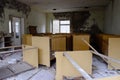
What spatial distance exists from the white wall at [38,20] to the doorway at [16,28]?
887 mm

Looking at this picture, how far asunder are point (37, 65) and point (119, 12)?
430 cm

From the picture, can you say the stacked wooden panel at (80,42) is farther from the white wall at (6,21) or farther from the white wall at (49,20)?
the white wall at (49,20)

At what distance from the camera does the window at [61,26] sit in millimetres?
12234

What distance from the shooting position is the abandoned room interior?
3.53 m

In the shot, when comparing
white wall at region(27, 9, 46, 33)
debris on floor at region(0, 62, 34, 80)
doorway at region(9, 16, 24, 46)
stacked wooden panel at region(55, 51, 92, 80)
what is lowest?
debris on floor at region(0, 62, 34, 80)

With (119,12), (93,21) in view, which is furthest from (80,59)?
(93,21)

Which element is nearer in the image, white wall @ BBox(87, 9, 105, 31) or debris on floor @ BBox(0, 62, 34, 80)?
debris on floor @ BBox(0, 62, 34, 80)

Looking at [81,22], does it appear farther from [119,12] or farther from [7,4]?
[7,4]

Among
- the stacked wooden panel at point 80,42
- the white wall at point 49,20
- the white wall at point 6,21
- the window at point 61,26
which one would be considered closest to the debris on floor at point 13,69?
the stacked wooden panel at point 80,42

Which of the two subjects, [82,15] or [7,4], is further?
[82,15]

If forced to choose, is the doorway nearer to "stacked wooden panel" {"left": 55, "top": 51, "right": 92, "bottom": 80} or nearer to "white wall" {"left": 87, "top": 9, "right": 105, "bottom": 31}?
"stacked wooden panel" {"left": 55, "top": 51, "right": 92, "bottom": 80}

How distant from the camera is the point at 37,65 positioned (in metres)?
4.38

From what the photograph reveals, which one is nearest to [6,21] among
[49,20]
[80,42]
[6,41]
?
[6,41]

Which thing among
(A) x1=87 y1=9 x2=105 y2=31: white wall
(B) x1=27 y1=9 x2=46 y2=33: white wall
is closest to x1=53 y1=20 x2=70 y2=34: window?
(B) x1=27 y1=9 x2=46 y2=33: white wall
